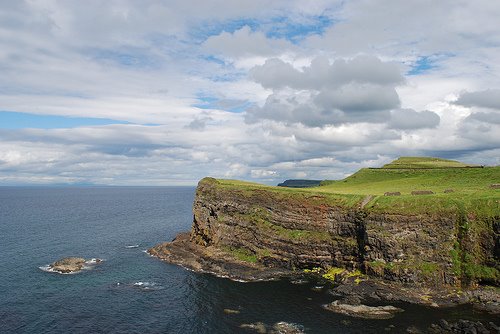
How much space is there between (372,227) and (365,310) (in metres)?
19.9

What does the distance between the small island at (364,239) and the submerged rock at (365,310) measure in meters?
0.53

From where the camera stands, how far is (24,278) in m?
74.8

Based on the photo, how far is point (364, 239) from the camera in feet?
241

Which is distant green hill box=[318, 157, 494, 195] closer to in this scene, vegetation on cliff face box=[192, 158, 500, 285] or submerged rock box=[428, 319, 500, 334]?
vegetation on cliff face box=[192, 158, 500, 285]

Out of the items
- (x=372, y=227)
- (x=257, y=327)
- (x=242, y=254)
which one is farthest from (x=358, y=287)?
(x=242, y=254)

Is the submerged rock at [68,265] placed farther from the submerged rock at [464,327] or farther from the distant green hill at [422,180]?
the submerged rock at [464,327]

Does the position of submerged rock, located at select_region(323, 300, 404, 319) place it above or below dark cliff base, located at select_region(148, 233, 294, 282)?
below

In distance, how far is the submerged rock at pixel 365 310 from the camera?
5584cm

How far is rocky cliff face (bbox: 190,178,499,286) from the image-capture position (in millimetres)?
65750

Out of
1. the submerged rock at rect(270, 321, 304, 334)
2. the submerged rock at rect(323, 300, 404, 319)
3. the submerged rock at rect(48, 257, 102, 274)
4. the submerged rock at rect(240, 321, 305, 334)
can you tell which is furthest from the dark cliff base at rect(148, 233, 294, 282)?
the submerged rock at rect(270, 321, 304, 334)

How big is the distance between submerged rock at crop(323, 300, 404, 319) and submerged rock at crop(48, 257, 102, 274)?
55.6 m

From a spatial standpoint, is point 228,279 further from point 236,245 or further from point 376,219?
point 376,219

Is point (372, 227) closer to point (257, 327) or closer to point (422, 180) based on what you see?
point (257, 327)

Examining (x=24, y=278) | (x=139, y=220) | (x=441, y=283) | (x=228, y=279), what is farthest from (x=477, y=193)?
(x=139, y=220)
